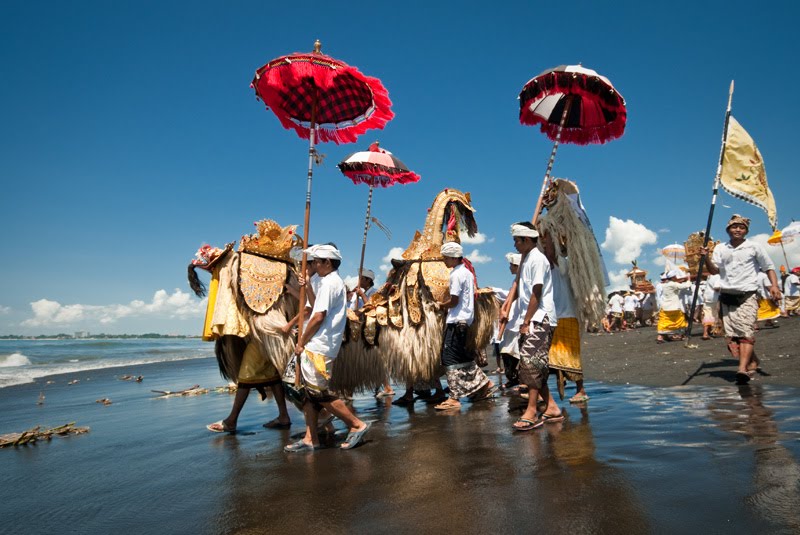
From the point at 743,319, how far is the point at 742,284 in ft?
1.42

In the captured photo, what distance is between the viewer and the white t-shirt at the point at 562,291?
17.2 ft

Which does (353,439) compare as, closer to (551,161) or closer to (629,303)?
(551,161)

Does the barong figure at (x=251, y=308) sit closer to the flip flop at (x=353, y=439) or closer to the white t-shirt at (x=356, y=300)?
the flip flop at (x=353, y=439)

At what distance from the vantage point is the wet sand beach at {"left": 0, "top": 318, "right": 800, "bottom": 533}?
2.50 metres

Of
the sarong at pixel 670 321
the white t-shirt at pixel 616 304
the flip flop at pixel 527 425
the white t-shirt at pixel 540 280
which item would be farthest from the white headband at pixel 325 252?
the white t-shirt at pixel 616 304

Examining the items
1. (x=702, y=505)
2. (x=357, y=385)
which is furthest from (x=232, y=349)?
(x=702, y=505)

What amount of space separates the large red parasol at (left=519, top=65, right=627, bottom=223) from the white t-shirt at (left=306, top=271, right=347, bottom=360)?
6.98 ft

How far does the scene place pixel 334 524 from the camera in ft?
8.46

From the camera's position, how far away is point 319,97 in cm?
527

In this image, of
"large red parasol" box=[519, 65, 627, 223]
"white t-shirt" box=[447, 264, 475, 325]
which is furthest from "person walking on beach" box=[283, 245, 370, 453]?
"large red parasol" box=[519, 65, 627, 223]

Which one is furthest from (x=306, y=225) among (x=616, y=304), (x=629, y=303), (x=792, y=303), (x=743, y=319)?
(x=629, y=303)


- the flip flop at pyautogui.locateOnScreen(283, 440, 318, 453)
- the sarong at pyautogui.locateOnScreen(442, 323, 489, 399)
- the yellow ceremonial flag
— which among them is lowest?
the flip flop at pyautogui.locateOnScreen(283, 440, 318, 453)

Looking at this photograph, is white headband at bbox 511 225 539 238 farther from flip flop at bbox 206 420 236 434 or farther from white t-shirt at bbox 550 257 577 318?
flip flop at bbox 206 420 236 434

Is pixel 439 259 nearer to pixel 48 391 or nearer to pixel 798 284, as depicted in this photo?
pixel 48 391
